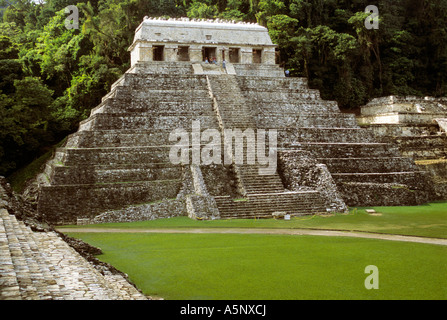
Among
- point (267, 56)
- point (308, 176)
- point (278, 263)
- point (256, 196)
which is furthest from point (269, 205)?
point (267, 56)

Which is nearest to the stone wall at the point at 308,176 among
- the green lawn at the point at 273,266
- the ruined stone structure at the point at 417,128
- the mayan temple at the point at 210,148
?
the mayan temple at the point at 210,148

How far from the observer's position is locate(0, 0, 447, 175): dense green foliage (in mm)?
27766

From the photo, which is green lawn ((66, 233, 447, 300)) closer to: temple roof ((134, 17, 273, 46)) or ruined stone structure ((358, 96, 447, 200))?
ruined stone structure ((358, 96, 447, 200))

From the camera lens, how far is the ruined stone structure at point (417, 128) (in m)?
23.0

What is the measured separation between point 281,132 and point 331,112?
4.19m

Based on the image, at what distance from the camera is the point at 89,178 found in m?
17.3

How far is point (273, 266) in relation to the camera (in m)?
9.10

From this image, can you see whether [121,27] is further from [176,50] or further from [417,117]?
[417,117]

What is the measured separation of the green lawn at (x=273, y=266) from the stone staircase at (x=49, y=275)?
2.37ft

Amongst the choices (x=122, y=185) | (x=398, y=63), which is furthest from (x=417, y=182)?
(x=398, y=63)

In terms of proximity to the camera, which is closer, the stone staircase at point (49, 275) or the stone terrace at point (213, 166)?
the stone staircase at point (49, 275)

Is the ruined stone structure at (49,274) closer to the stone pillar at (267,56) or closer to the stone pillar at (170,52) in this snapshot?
the stone pillar at (170,52)

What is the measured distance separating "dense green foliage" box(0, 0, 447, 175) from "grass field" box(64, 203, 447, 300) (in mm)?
15522

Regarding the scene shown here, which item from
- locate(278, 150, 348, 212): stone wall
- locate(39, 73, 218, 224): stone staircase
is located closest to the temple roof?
locate(39, 73, 218, 224): stone staircase
